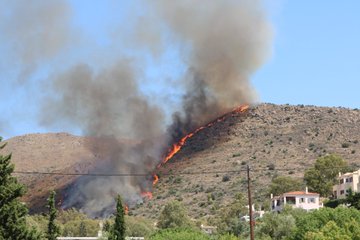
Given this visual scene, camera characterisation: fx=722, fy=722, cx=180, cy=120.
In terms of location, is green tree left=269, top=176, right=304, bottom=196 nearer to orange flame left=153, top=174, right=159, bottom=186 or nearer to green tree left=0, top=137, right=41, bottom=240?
orange flame left=153, top=174, right=159, bottom=186

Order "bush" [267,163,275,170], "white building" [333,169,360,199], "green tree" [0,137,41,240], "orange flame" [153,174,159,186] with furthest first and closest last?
"orange flame" [153,174,159,186]
"bush" [267,163,275,170]
"white building" [333,169,360,199]
"green tree" [0,137,41,240]

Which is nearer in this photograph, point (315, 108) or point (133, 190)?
point (133, 190)

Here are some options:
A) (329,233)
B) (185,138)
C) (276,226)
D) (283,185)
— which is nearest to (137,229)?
(276,226)

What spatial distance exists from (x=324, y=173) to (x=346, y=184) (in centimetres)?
1004

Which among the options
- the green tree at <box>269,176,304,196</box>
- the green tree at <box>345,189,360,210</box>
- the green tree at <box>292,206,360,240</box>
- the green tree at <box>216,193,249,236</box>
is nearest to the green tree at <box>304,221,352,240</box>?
the green tree at <box>292,206,360,240</box>

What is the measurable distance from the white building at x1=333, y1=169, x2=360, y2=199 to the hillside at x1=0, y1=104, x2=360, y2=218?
43.0 feet

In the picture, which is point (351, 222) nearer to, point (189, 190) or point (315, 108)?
point (189, 190)

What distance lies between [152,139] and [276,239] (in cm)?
9132

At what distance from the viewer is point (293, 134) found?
513 ft

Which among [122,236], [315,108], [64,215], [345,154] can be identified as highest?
[315,108]

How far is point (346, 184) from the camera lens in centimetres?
11400

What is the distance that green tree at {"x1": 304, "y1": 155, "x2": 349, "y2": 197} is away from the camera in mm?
123625

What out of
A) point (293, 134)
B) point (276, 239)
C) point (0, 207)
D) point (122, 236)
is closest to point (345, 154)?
point (293, 134)

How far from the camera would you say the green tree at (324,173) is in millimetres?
123625
